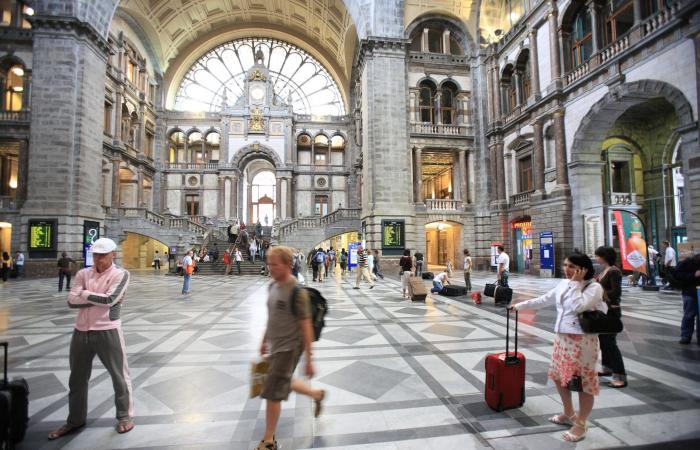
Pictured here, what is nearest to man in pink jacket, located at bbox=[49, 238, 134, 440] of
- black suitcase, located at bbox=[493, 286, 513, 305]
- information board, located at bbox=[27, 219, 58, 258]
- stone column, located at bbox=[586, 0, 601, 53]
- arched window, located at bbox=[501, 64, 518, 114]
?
black suitcase, located at bbox=[493, 286, 513, 305]

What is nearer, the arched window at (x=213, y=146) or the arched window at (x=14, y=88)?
the arched window at (x=14, y=88)

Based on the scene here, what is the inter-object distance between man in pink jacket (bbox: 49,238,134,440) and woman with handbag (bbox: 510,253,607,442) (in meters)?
3.91

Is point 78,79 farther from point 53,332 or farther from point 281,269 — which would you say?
point 281,269

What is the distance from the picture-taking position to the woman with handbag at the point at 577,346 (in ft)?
9.35

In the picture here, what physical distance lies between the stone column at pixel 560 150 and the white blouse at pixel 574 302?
53.0ft

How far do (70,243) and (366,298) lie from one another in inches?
696

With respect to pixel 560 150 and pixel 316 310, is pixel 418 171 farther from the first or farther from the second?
pixel 316 310

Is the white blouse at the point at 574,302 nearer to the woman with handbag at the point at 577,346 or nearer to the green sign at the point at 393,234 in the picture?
the woman with handbag at the point at 577,346

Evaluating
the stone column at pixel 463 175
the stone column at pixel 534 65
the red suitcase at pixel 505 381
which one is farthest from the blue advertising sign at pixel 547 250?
the red suitcase at pixel 505 381

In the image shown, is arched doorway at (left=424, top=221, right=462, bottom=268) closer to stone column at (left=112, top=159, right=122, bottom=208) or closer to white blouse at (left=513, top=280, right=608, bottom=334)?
white blouse at (left=513, top=280, right=608, bottom=334)

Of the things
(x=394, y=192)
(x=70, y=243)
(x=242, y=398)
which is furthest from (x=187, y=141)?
(x=242, y=398)

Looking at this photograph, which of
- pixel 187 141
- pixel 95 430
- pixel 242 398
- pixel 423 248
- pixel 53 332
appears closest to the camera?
pixel 95 430

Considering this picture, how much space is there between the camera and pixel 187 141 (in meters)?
33.4

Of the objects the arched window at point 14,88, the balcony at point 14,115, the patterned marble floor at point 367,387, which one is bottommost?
the patterned marble floor at point 367,387
